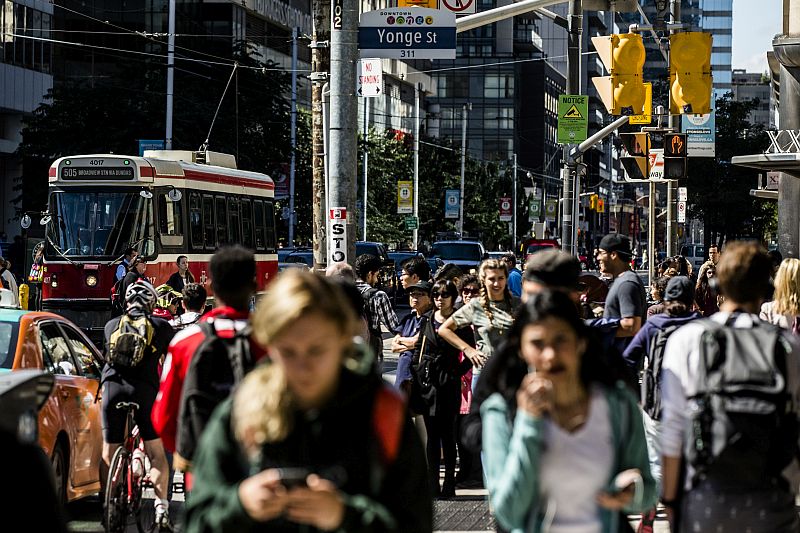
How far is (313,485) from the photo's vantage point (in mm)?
3611

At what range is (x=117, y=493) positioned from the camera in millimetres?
9609

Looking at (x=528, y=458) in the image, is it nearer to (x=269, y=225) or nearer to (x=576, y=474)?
(x=576, y=474)

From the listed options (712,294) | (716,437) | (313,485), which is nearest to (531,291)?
(716,437)

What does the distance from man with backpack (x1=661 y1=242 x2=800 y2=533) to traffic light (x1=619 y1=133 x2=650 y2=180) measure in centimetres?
2111

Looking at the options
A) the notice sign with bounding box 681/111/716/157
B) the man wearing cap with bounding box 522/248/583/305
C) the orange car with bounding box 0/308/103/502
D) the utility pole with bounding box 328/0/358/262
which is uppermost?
the notice sign with bounding box 681/111/716/157

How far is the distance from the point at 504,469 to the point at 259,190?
2865 cm

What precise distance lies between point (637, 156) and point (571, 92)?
1789 mm

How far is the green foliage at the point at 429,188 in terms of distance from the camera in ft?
242

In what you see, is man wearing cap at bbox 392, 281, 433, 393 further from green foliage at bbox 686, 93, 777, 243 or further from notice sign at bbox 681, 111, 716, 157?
green foliage at bbox 686, 93, 777, 243

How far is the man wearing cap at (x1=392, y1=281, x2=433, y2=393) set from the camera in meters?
11.6

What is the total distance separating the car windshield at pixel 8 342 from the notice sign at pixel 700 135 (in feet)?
112

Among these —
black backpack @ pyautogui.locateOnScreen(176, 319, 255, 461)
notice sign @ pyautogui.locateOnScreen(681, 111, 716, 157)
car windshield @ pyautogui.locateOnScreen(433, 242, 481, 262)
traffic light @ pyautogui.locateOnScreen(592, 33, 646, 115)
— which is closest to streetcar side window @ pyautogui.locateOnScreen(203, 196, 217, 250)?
traffic light @ pyautogui.locateOnScreen(592, 33, 646, 115)

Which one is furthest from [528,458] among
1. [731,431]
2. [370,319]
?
[370,319]

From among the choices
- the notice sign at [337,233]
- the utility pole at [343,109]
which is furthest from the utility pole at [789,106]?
the notice sign at [337,233]
